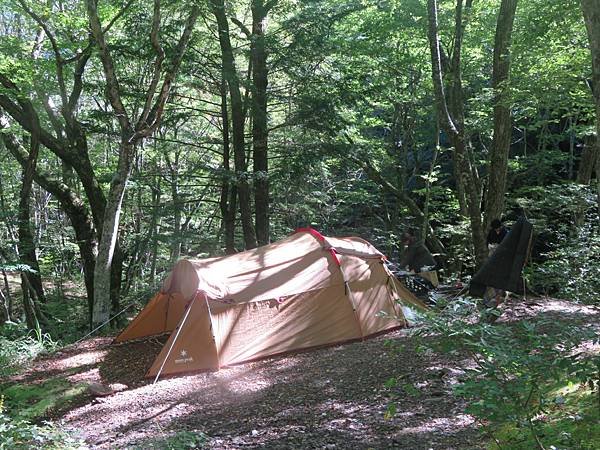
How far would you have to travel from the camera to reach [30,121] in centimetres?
1020

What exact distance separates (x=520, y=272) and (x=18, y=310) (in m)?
15.8

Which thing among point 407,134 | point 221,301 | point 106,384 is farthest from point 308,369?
point 407,134

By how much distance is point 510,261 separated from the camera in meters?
6.57

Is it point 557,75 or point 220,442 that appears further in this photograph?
point 557,75

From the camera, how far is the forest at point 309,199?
352 cm

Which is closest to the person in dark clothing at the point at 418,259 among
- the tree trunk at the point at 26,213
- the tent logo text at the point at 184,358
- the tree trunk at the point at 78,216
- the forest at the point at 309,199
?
the forest at the point at 309,199

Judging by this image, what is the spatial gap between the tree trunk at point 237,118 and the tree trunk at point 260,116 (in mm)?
241

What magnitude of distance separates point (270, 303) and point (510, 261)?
333 cm

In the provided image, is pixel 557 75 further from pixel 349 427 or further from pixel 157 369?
pixel 157 369

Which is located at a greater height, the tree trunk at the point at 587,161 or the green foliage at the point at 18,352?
the tree trunk at the point at 587,161

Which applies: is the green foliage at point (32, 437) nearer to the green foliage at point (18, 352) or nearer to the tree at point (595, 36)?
the tree at point (595, 36)

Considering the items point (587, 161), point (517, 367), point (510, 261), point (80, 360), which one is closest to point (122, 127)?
point (80, 360)

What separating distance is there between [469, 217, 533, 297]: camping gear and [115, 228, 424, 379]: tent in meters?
1.40

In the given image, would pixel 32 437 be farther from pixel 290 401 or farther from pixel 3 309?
pixel 3 309
